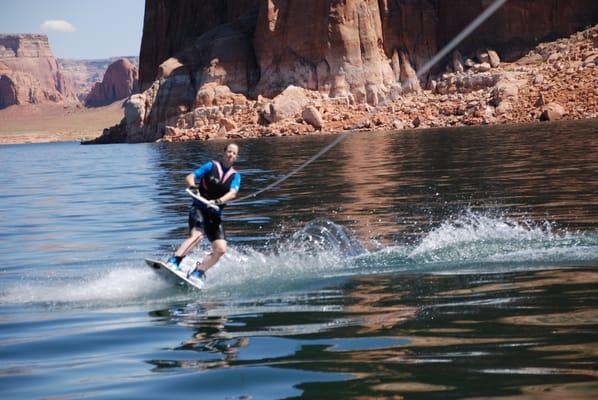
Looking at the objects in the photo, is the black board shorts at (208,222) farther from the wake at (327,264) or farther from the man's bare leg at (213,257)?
the wake at (327,264)

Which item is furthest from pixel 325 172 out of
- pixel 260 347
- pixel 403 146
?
pixel 260 347

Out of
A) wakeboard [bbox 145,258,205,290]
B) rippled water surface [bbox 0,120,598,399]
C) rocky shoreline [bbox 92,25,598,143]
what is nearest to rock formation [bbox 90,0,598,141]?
rocky shoreline [bbox 92,25,598,143]

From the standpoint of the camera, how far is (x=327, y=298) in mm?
11242

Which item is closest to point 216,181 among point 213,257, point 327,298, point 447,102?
point 213,257

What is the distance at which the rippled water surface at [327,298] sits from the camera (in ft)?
25.0

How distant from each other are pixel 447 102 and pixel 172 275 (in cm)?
6498

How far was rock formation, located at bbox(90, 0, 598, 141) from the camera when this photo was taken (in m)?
82.5

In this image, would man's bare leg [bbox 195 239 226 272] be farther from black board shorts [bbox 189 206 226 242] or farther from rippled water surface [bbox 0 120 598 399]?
rippled water surface [bbox 0 120 598 399]

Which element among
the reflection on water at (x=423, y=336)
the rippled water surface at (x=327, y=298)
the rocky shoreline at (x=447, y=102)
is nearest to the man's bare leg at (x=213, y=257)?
the rippled water surface at (x=327, y=298)

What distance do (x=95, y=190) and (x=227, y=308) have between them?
846 inches

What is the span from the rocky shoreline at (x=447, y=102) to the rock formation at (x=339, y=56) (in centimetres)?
18

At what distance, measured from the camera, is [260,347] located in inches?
348

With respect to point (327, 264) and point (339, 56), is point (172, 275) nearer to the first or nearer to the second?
→ point (327, 264)

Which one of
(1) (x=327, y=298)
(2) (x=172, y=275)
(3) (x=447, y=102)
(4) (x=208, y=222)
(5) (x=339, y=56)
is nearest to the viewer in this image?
(1) (x=327, y=298)
